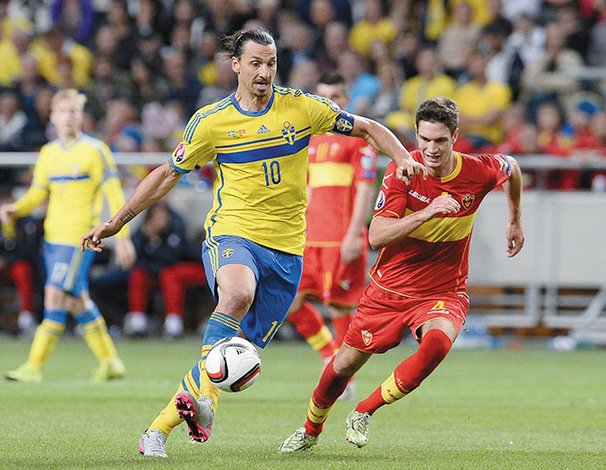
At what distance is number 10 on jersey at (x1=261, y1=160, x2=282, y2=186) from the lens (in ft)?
25.4

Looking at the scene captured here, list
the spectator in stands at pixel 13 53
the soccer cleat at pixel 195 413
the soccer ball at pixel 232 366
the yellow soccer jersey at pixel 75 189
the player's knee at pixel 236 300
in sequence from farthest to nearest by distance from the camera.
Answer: the spectator in stands at pixel 13 53, the yellow soccer jersey at pixel 75 189, the player's knee at pixel 236 300, the soccer cleat at pixel 195 413, the soccer ball at pixel 232 366

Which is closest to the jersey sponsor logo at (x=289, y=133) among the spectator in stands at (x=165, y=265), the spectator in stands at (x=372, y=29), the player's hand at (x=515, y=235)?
the player's hand at (x=515, y=235)

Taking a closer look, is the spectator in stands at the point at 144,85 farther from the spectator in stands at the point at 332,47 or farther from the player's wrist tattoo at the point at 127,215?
the player's wrist tattoo at the point at 127,215

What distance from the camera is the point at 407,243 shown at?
806 centimetres

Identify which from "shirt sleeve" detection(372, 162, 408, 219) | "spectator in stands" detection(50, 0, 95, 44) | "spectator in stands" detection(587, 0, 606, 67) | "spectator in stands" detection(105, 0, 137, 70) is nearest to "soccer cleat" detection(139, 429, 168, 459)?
"shirt sleeve" detection(372, 162, 408, 219)

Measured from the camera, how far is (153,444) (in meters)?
7.38

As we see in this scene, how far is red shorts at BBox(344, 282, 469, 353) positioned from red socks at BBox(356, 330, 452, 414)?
0.58 ft

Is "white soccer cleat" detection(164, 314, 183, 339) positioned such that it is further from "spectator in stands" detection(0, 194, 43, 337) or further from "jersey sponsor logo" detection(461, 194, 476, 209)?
"jersey sponsor logo" detection(461, 194, 476, 209)

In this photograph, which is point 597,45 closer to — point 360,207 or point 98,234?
point 360,207

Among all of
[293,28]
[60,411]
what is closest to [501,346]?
[293,28]

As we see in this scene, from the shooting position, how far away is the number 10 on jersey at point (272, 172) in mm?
7734

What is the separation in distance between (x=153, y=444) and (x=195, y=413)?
Result: 18.0 inches

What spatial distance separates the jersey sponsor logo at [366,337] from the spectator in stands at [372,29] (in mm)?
A: 12408

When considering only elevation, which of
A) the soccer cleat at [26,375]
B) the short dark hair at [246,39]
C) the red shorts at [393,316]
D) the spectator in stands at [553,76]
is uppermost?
the spectator in stands at [553,76]
